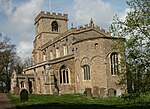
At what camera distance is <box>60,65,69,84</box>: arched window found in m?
36.2

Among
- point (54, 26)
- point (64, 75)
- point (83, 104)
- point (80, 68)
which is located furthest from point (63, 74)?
point (54, 26)

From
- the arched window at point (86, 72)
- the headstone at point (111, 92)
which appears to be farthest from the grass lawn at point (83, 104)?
the arched window at point (86, 72)

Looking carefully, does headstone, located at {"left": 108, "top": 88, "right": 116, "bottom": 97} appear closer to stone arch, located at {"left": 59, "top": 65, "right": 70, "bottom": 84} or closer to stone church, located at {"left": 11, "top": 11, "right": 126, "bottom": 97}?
stone church, located at {"left": 11, "top": 11, "right": 126, "bottom": 97}

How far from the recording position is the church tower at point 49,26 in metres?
54.7

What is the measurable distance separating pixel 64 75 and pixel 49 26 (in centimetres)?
2113

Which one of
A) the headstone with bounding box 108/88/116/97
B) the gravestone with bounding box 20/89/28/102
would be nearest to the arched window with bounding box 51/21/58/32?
the headstone with bounding box 108/88/116/97

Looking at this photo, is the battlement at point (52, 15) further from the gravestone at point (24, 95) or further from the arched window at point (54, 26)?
the gravestone at point (24, 95)

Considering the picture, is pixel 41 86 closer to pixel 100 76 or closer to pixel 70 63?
pixel 70 63

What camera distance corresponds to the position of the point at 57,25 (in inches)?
2202

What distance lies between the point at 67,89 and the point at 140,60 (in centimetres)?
2321

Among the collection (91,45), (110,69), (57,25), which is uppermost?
(57,25)

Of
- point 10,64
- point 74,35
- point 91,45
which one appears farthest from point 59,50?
point 10,64

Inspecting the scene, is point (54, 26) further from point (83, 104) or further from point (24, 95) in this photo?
point (83, 104)

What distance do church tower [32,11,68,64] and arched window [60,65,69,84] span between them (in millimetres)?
18888
